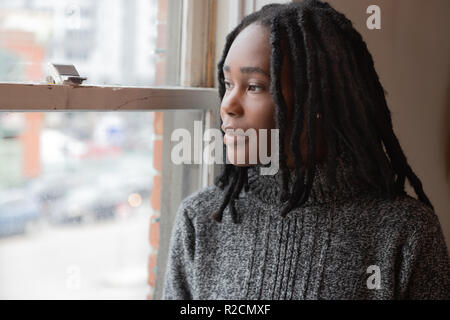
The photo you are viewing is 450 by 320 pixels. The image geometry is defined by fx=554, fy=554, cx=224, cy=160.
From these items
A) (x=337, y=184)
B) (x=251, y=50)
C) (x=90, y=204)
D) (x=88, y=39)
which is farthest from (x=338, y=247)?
(x=88, y=39)

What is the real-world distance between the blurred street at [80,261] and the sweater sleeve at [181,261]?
0.39ft

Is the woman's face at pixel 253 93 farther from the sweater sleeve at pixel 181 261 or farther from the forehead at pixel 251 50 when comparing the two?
the sweater sleeve at pixel 181 261

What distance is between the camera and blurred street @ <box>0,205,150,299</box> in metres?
1.04

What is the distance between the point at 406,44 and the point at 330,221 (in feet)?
2.25

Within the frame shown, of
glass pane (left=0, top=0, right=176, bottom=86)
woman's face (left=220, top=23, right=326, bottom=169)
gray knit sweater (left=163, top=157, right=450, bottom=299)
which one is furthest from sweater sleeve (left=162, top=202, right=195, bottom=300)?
glass pane (left=0, top=0, right=176, bottom=86)

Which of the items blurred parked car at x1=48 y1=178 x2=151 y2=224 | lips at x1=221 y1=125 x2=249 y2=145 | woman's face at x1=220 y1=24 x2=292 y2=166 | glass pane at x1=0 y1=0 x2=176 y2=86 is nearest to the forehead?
woman's face at x1=220 y1=24 x2=292 y2=166

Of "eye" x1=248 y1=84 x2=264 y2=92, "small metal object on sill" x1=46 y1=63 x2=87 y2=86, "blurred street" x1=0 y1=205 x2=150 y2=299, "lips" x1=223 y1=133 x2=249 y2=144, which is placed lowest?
"blurred street" x1=0 y1=205 x2=150 y2=299

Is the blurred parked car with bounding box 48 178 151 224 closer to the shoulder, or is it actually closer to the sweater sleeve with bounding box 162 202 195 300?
the sweater sleeve with bounding box 162 202 195 300

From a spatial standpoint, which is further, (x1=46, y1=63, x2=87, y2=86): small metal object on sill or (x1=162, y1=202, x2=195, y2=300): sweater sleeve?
(x1=162, y1=202, x2=195, y2=300): sweater sleeve

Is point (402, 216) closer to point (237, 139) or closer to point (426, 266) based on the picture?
point (426, 266)

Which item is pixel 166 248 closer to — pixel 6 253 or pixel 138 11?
pixel 6 253

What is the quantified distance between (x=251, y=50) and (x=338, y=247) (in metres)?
0.38

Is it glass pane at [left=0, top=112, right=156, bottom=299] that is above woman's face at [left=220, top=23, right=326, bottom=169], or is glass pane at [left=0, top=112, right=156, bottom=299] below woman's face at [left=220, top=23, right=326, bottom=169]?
below

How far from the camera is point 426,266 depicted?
0.96 meters
